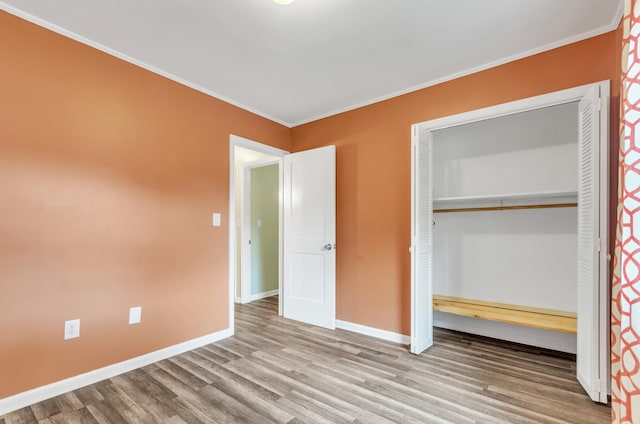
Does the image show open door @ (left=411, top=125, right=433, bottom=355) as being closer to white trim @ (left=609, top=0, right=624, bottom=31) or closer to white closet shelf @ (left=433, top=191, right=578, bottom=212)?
white closet shelf @ (left=433, top=191, right=578, bottom=212)

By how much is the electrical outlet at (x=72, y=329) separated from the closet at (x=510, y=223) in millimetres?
2705

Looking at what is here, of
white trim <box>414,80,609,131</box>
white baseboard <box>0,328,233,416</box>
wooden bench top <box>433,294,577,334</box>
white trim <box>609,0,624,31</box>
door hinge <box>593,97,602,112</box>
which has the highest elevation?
white trim <box>609,0,624,31</box>

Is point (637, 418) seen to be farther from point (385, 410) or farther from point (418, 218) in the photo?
point (418, 218)

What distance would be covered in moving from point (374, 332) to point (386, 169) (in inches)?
70.0

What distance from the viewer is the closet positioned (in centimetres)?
225

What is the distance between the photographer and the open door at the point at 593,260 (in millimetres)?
1944

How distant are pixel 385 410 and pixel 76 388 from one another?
2.20m

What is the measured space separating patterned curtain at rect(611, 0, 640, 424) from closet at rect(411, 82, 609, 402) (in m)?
0.95

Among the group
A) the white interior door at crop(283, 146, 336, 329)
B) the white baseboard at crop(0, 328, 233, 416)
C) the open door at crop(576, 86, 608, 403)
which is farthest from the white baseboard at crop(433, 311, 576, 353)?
the white baseboard at crop(0, 328, 233, 416)

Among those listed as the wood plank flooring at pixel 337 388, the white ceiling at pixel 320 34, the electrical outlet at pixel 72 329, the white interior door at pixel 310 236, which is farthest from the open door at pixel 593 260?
the electrical outlet at pixel 72 329

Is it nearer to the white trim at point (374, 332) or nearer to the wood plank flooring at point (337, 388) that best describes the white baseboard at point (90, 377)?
the wood plank flooring at point (337, 388)

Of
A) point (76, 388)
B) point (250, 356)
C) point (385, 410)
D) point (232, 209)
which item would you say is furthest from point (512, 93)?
point (76, 388)

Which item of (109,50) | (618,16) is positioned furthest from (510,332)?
(109,50)

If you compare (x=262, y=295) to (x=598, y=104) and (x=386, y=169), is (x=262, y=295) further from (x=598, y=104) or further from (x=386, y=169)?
(x=598, y=104)
